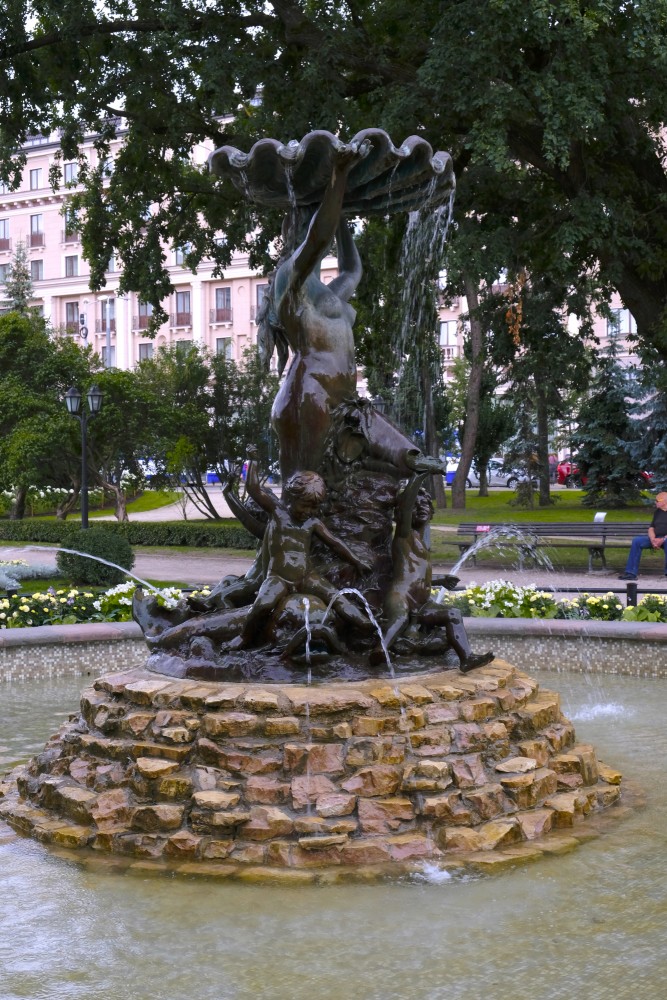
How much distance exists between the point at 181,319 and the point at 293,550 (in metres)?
59.8

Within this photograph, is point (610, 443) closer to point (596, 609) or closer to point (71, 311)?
point (596, 609)

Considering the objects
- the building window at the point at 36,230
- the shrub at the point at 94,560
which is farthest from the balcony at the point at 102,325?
the shrub at the point at 94,560

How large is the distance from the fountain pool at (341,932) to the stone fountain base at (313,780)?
0.21 meters

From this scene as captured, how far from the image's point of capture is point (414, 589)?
636 cm

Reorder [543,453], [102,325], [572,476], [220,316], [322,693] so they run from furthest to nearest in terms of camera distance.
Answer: [102,325] < [220,316] < [572,476] < [543,453] < [322,693]

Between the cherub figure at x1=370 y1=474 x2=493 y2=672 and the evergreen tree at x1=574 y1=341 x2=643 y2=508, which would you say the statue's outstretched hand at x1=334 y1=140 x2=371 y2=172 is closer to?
the cherub figure at x1=370 y1=474 x2=493 y2=672

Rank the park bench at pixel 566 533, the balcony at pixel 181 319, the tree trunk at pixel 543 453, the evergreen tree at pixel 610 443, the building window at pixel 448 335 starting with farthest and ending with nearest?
the balcony at pixel 181 319 < the building window at pixel 448 335 < the tree trunk at pixel 543 453 < the evergreen tree at pixel 610 443 < the park bench at pixel 566 533

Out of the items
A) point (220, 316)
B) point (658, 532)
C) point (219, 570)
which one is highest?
point (220, 316)

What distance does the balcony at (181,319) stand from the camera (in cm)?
6412

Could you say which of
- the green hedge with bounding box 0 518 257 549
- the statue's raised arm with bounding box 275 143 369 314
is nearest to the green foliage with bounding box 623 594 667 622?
the statue's raised arm with bounding box 275 143 369 314

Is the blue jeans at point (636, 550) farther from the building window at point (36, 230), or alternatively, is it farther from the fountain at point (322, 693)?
the building window at point (36, 230)

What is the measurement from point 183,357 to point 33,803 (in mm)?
35690

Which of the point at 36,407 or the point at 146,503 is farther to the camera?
the point at 146,503

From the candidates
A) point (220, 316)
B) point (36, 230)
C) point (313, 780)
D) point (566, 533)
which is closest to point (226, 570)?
point (566, 533)
